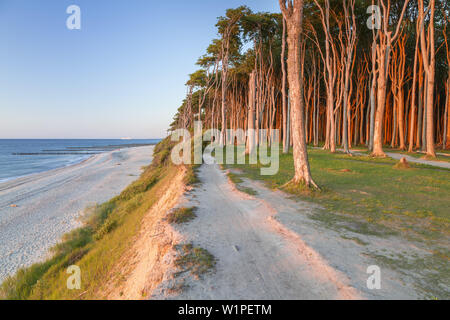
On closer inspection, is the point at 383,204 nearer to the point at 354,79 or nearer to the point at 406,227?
the point at 406,227

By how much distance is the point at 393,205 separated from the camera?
673cm

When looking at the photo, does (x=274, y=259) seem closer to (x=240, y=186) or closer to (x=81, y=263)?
(x=81, y=263)

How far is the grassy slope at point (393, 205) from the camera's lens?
13.3ft

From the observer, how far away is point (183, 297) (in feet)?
9.69

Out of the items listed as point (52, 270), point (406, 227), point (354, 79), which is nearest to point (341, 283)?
point (406, 227)

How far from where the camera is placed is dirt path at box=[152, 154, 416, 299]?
119 inches

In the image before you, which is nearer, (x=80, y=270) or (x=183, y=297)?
(x=183, y=297)

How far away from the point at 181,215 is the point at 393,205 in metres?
6.15

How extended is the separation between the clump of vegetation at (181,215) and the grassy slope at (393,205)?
10.8 ft

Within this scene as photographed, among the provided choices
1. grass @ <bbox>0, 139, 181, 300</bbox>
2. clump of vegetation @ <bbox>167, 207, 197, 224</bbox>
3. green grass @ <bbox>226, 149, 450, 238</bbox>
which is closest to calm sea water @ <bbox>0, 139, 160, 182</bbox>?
grass @ <bbox>0, 139, 181, 300</bbox>

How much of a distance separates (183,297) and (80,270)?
4.29 meters

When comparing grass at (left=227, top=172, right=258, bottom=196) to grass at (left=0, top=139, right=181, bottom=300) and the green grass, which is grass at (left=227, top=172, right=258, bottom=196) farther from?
grass at (left=0, top=139, right=181, bottom=300)

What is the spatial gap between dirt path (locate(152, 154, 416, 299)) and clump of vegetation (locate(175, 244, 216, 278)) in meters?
0.12
